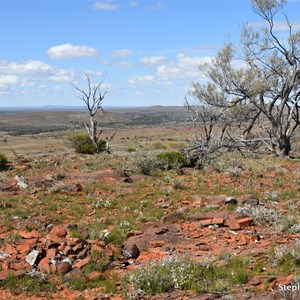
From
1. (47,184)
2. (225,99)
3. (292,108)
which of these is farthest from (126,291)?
(225,99)

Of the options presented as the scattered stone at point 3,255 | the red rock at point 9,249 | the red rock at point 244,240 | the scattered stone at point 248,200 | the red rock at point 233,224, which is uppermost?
the scattered stone at point 248,200

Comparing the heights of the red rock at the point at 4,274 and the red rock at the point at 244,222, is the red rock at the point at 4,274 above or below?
below

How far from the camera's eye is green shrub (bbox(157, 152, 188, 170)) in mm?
16766

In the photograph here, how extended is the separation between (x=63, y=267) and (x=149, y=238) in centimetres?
189

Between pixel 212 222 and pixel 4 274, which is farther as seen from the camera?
pixel 212 222

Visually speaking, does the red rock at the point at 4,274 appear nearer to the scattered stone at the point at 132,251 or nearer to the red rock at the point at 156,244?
the scattered stone at the point at 132,251

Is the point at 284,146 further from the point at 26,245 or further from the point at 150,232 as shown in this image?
the point at 26,245

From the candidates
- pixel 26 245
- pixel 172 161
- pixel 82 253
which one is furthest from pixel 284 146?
pixel 26 245

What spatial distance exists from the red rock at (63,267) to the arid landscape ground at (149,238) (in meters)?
0.02

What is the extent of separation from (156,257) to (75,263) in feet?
4.37

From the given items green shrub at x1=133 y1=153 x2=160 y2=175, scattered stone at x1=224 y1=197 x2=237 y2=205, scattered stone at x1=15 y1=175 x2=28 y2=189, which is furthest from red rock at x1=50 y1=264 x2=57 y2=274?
green shrub at x1=133 y1=153 x2=160 y2=175

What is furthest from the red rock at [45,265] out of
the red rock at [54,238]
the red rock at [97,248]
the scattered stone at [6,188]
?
the scattered stone at [6,188]

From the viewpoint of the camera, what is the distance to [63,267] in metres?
6.55

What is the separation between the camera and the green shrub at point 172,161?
16766 millimetres
